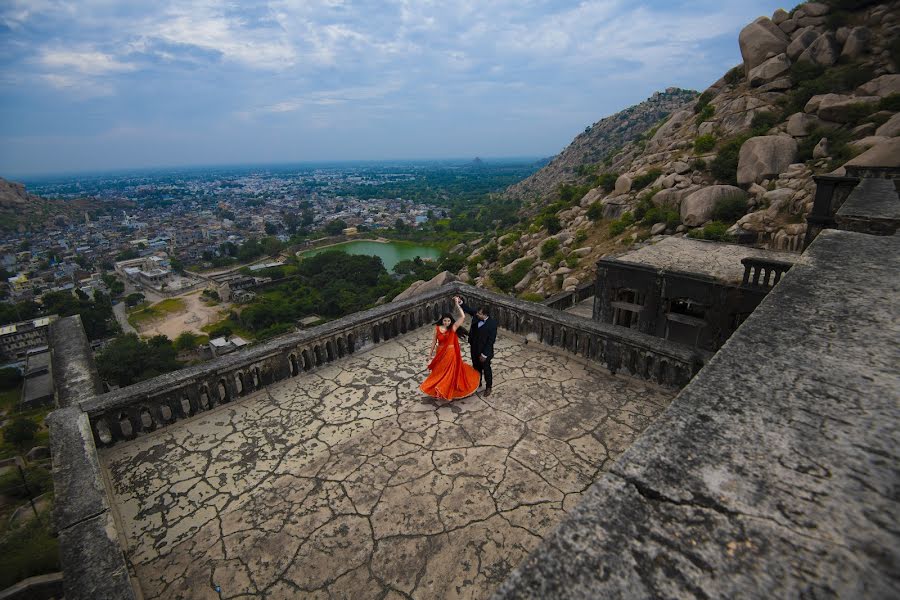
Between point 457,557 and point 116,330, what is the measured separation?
5268cm

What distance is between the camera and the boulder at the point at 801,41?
69.3 feet

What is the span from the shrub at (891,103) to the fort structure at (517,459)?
13.3 metres

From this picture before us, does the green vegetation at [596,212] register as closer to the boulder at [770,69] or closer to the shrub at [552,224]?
the shrub at [552,224]

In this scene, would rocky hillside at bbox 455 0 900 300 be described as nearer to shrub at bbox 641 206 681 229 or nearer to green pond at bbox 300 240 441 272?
shrub at bbox 641 206 681 229

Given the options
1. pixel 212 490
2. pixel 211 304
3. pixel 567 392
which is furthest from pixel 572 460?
pixel 211 304

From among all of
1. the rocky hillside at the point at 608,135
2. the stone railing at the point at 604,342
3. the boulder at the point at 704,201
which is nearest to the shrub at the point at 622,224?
the boulder at the point at 704,201

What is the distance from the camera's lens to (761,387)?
2.11 m

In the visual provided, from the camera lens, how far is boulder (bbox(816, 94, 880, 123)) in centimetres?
1695

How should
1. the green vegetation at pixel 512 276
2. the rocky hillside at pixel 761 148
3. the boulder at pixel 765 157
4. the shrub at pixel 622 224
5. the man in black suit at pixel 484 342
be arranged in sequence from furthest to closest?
the green vegetation at pixel 512 276 → the shrub at pixel 622 224 → the boulder at pixel 765 157 → the rocky hillside at pixel 761 148 → the man in black suit at pixel 484 342

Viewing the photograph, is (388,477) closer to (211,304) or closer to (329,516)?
(329,516)

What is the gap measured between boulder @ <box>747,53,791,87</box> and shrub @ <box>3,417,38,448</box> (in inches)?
1751

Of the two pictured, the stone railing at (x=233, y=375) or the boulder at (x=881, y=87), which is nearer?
the stone railing at (x=233, y=375)

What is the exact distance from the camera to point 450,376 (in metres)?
5.30

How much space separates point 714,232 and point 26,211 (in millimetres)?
132977
